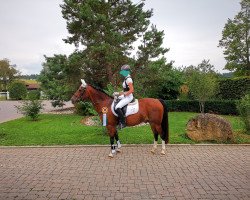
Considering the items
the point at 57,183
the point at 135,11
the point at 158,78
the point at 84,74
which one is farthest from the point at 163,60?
the point at 57,183

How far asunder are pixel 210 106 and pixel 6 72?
231 feet

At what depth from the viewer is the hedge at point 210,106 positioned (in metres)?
22.1

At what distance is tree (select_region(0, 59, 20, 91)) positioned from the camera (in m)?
78.3

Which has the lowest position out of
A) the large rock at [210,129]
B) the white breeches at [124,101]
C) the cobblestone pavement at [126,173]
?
the cobblestone pavement at [126,173]

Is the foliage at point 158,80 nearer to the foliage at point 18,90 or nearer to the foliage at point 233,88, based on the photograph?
the foliage at point 233,88

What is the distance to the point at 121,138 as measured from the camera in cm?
1176

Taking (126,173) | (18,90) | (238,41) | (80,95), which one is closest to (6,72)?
(18,90)

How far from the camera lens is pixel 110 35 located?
63.8 feet

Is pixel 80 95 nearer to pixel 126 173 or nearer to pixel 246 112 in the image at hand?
pixel 126 173

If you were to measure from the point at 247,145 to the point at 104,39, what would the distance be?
13.2 meters

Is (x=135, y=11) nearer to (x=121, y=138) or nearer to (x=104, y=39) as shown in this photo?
(x=104, y=39)

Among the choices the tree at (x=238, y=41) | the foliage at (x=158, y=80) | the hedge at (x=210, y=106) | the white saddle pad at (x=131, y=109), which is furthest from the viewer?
the tree at (x=238, y=41)

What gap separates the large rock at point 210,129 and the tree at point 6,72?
254 ft

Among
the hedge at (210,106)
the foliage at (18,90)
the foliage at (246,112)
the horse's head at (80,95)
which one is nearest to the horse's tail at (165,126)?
the horse's head at (80,95)
